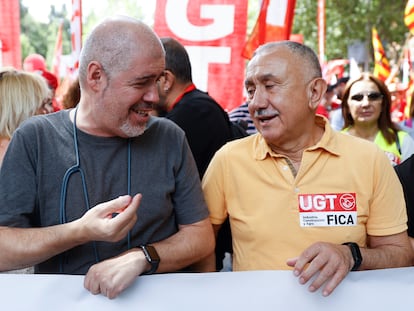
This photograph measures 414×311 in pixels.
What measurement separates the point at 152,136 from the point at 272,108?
19.7 inches

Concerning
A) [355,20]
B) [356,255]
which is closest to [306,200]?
[356,255]

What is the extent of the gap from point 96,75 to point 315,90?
0.91 metres

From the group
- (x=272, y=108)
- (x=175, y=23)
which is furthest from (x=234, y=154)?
(x=175, y=23)

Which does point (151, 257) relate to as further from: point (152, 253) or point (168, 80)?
point (168, 80)

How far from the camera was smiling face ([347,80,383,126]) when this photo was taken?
530 centimetres

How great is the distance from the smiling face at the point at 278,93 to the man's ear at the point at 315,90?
0.03 meters

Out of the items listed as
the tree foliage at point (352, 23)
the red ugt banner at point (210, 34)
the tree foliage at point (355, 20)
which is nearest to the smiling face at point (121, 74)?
the red ugt banner at point (210, 34)

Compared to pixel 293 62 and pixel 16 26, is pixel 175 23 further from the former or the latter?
pixel 293 62

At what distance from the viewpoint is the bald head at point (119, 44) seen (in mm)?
2182

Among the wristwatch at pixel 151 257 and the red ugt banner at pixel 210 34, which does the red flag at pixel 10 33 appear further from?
the wristwatch at pixel 151 257

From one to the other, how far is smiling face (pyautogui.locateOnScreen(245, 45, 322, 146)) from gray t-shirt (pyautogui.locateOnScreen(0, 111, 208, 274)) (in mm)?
350

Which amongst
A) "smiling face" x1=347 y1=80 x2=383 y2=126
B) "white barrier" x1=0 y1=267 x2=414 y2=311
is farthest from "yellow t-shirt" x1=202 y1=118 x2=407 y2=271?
"smiling face" x1=347 y1=80 x2=383 y2=126

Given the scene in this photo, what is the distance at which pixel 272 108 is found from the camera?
2.51 metres

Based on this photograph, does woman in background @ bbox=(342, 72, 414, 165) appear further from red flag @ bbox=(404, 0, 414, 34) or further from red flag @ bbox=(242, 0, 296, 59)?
red flag @ bbox=(404, 0, 414, 34)
